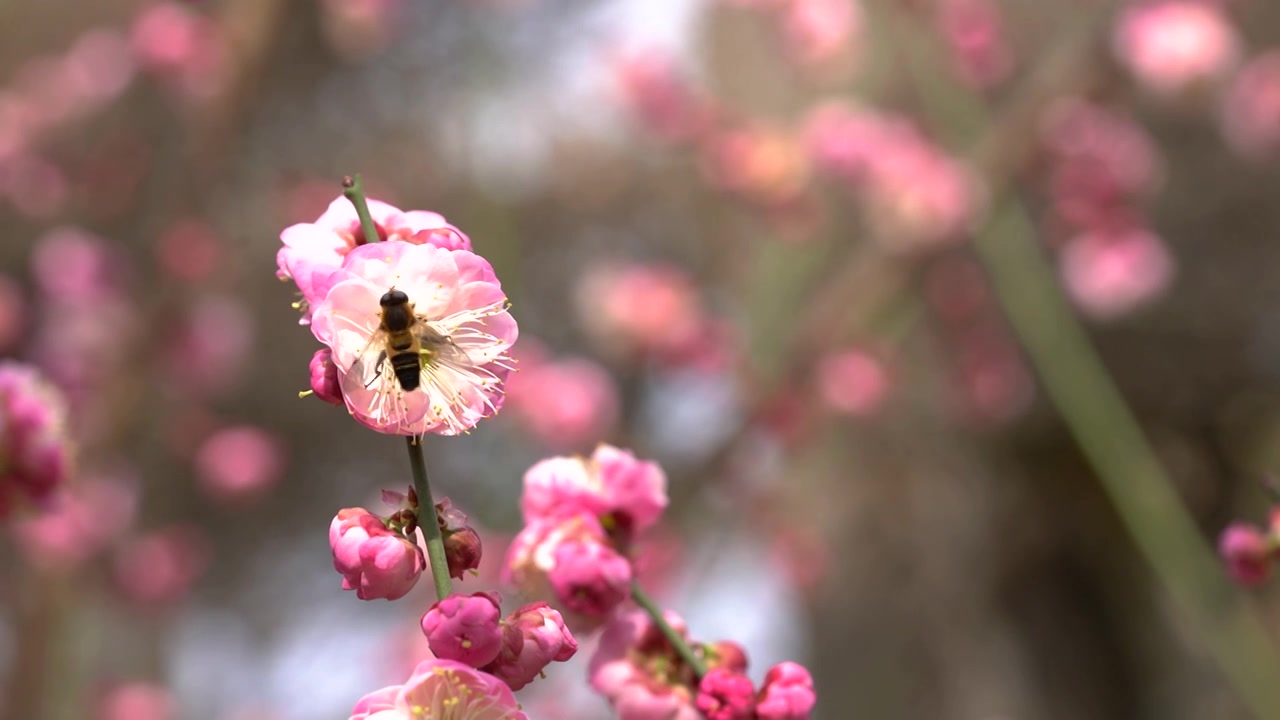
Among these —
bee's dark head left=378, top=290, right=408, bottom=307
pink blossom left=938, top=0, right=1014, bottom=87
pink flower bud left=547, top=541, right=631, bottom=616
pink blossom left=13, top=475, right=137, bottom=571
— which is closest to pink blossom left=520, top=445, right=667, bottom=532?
pink flower bud left=547, top=541, right=631, bottom=616

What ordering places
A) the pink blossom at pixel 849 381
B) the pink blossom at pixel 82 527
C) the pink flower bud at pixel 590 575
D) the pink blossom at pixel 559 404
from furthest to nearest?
1. the pink blossom at pixel 849 381
2. the pink blossom at pixel 559 404
3. the pink blossom at pixel 82 527
4. the pink flower bud at pixel 590 575

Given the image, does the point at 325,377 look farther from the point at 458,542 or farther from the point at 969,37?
the point at 969,37

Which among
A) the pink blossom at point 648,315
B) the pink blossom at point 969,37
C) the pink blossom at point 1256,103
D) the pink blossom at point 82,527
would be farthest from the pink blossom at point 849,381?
the pink blossom at point 82,527

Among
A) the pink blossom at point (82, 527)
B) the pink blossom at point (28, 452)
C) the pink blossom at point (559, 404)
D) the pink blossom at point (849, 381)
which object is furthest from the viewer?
the pink blossom at point (849, 381)

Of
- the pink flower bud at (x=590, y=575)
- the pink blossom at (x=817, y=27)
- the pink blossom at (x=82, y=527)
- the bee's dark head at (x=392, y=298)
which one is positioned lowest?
the pink flower bud at (x=590, y=575)

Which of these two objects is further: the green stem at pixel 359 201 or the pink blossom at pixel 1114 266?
the pink blossom at pixel 1114 266

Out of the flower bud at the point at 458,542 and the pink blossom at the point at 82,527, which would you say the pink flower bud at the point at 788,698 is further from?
the pink blossom at the point at 82,527

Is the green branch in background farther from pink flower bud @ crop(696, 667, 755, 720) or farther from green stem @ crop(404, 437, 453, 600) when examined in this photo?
green stem @ crop(404, 437, 453, 600)

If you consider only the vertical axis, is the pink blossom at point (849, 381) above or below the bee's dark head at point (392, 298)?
above

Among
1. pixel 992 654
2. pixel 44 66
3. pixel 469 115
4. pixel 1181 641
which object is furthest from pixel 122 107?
pixel 1181 641
